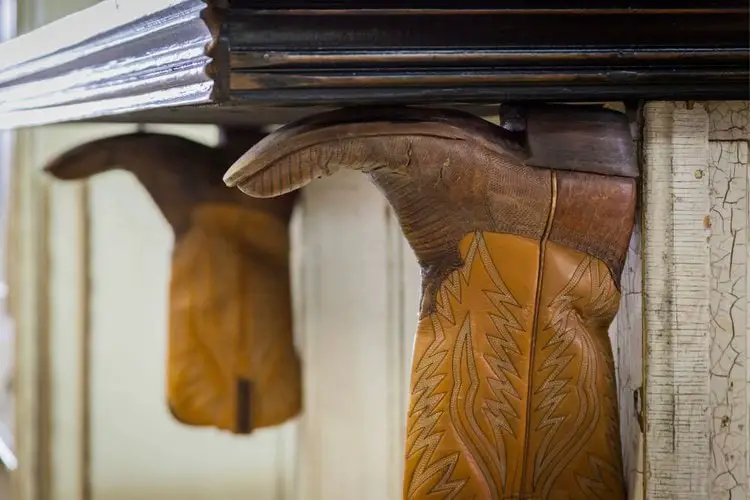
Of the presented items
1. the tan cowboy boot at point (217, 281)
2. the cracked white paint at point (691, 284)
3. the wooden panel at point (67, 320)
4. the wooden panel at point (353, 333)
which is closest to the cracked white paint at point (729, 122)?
the cracked white paint at point (691, 284)

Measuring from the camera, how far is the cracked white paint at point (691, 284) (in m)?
0.77

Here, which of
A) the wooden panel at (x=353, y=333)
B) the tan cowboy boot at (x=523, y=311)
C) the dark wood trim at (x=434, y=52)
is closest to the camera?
the dark wood trim at (x=434, y=52)

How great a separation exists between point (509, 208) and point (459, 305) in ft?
0.29

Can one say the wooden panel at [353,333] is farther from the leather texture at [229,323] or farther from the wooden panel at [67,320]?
the wooden panel at [67,320]

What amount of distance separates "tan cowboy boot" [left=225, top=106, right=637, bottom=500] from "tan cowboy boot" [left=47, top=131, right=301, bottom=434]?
58 centimetres

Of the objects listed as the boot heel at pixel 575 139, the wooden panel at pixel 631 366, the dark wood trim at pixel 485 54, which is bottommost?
the wooden panel at pixel 631 366

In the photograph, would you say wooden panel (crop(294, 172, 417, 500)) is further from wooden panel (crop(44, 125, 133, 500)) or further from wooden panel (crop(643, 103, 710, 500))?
wooden panel (crop(643, 103, 710, 500))

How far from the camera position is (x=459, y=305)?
774 mm

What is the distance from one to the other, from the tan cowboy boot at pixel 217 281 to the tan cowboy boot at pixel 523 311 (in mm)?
581

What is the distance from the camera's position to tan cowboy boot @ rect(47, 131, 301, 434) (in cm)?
127

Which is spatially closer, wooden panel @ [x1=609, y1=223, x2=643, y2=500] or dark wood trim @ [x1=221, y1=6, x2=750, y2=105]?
dark wood trim @ [x1=221, y1=6, x2=750, y2=105]

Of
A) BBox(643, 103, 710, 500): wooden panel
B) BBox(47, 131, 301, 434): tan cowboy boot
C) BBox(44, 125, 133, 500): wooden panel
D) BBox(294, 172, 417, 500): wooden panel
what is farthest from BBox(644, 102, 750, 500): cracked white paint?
BBox(44, 125, 133, 500): wooden panel

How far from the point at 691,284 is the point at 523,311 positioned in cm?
14

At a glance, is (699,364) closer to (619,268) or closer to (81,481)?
(619,268)
